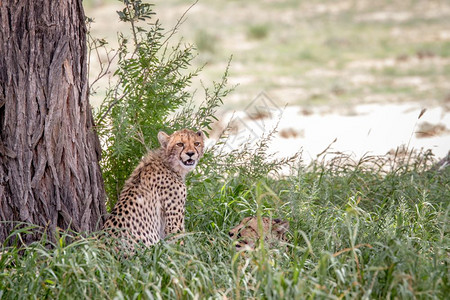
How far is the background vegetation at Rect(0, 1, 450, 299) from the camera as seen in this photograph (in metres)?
2.98

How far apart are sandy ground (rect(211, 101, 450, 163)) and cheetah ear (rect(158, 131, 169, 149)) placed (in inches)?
92.4

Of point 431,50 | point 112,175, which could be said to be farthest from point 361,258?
point 431,50

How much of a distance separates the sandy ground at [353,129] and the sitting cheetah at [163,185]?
2.34 meters

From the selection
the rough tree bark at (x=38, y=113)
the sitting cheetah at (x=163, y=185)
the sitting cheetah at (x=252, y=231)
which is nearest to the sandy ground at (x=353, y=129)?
the sitting cheetah at (x=163, y=185)

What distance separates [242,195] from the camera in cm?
450

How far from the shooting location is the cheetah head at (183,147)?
13.2ft

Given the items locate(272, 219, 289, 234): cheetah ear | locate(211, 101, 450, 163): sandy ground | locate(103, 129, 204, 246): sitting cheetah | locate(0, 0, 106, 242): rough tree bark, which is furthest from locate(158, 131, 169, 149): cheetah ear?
→ locate(211, 101, 450, 163): sandy ground

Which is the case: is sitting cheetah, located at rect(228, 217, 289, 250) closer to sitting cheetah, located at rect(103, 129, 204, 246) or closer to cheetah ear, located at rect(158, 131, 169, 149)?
sitting cheetah, located at rect(103, 129, 204, 246)

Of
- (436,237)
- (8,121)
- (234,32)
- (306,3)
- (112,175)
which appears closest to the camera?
(8,121)

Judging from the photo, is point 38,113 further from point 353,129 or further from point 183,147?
point 353,129

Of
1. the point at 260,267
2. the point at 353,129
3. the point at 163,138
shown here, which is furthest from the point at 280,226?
the point at 353,129

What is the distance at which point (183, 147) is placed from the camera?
404 centimetres

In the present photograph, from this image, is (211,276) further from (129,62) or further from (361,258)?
(129,62)

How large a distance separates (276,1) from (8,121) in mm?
14548
